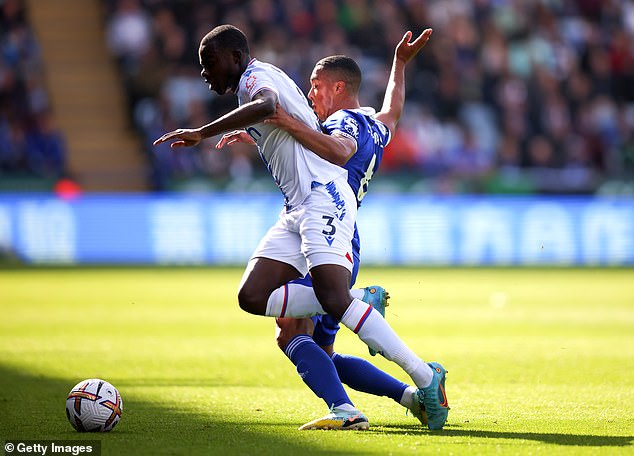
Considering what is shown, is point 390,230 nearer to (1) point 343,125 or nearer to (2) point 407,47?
Result: (2) point 407,47

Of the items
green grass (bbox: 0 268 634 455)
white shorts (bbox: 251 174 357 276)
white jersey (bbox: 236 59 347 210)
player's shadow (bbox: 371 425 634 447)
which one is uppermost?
white jersey (bbox: 236 59 347 210)

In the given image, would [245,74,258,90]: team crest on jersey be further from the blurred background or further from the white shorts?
the blurred background

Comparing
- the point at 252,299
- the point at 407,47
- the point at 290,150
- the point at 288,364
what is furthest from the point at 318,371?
the point at 288,364

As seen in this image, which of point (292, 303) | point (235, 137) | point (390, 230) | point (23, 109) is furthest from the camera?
point (23, 109)

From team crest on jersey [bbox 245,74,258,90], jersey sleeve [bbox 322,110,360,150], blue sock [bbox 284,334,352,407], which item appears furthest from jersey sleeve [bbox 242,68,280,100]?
blue sock [bbox 284,334,352,407]

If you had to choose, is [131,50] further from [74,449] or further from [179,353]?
[74,449]

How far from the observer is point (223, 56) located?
20.2ft

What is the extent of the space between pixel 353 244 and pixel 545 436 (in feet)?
5.09

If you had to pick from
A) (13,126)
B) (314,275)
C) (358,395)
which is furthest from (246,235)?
(314,275)

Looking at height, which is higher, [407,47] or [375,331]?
[407,47]

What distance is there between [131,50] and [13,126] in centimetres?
340

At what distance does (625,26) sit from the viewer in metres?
25.6

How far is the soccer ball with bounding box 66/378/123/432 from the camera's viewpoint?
6023 mm

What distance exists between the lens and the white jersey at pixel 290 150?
6.22 metres
